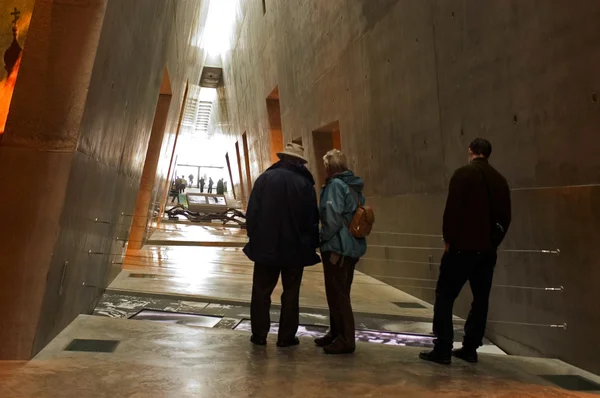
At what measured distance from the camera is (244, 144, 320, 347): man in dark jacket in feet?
12.4

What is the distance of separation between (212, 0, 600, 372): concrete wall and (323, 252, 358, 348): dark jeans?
160cm

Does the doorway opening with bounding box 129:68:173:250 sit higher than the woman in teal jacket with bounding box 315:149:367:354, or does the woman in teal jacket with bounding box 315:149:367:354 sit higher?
the doorway opening with bounding box 129:68:173:250

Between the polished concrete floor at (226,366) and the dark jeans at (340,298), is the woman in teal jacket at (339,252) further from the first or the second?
the polished concrete floor at (226,366)

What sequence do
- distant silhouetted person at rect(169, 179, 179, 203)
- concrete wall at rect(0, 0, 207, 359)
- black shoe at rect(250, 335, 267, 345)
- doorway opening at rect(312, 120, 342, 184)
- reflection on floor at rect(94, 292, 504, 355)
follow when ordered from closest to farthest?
concrete wall at rect(0, 0, 207, 359)
black shoe at rect(250, 335, 267, 345)
reflection on floor at rect(94, 292, 504, 355)
doorway opening at rect(312, 120, 342, 184)
distant silhouetted person at rect(169, 179, 179, 203)

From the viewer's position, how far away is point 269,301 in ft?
12.6

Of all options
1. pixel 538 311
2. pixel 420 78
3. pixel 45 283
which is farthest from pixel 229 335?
pixel 420 78

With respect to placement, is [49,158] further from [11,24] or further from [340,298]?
[340,298]

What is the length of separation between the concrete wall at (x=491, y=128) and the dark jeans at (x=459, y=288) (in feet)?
2.15

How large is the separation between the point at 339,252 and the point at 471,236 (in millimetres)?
948

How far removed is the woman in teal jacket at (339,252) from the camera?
372 cm

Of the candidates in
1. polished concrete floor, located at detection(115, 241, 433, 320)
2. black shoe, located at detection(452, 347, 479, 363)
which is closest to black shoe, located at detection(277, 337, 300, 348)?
black shoe, located at detection(452, 347, 479, 363)

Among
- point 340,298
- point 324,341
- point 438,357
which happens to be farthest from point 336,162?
point 438,357

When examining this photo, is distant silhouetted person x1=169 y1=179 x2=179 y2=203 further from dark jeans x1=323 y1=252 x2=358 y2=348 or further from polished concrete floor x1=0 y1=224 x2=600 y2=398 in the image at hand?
dark jeans x1=323 y1=252 x2=358 y2=348

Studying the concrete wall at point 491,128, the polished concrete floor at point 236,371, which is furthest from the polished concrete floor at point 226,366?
the concrete wall at point 491,128
